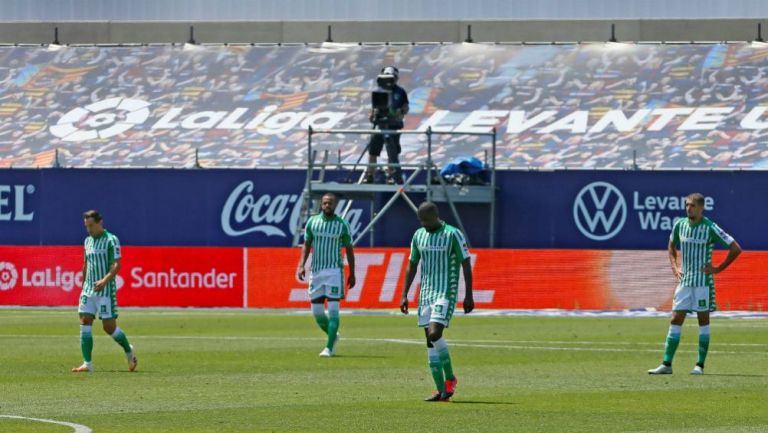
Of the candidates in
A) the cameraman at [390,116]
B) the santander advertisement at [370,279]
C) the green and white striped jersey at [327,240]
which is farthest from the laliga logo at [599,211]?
the green and white striped jersey at [327,240]

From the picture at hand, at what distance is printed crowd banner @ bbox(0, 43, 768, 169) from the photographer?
4241 centimetres

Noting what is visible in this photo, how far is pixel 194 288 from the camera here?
115 ft

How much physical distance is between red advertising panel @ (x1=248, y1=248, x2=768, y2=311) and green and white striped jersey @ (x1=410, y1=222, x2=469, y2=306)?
18.1m

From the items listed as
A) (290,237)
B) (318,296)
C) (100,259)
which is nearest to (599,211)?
(290,237)

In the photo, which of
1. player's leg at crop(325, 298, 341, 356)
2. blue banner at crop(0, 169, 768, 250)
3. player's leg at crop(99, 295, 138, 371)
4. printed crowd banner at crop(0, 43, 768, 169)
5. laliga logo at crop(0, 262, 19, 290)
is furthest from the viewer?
printed crowd banner at crop(0, 43, 768, 169)

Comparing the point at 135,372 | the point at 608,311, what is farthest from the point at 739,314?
the point at 135,372

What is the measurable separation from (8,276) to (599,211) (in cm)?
1458

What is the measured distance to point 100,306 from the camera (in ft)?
61.7

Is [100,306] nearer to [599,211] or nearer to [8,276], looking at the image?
[8,276]

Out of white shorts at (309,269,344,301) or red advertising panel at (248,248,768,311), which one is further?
red advertising panel at (248,248,768,311)

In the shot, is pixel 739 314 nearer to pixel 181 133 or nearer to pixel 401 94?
pixel 401 94

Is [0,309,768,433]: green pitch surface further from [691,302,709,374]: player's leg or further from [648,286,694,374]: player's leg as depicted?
[648,286,694,374]: player's leg

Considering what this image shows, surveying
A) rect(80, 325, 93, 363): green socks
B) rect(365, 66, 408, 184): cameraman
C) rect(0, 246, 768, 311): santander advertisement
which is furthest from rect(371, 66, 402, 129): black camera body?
rect(80, 325, 93, 363): green socks

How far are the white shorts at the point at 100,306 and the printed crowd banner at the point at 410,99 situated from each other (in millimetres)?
24083
